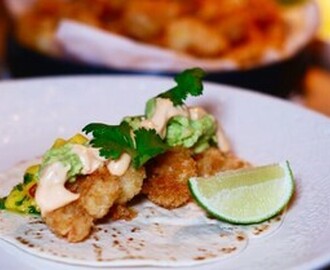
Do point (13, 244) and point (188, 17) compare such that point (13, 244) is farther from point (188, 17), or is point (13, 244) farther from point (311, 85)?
point (311, 85)

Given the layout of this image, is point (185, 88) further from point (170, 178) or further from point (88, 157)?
point (88, 157)

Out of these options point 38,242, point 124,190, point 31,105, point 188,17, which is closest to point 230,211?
point 124,190

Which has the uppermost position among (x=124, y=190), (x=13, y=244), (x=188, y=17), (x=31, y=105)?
(x=188, y=17)

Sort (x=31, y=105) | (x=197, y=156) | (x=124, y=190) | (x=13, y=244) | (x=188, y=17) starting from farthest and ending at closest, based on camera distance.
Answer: (x=188, y=17), (x=31, y=105), (x=197, y=156), (x=124, y=190), (x=13, y=244)

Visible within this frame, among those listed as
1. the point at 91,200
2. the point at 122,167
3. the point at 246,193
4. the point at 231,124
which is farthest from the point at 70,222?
the point at 231,124

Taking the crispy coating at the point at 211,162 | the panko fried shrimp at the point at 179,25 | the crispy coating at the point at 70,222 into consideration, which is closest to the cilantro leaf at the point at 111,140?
the crispy coating at the point at 70,222

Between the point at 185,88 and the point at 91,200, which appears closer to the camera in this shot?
the point at 91,200

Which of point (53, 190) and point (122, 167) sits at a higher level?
point (122, 167)
